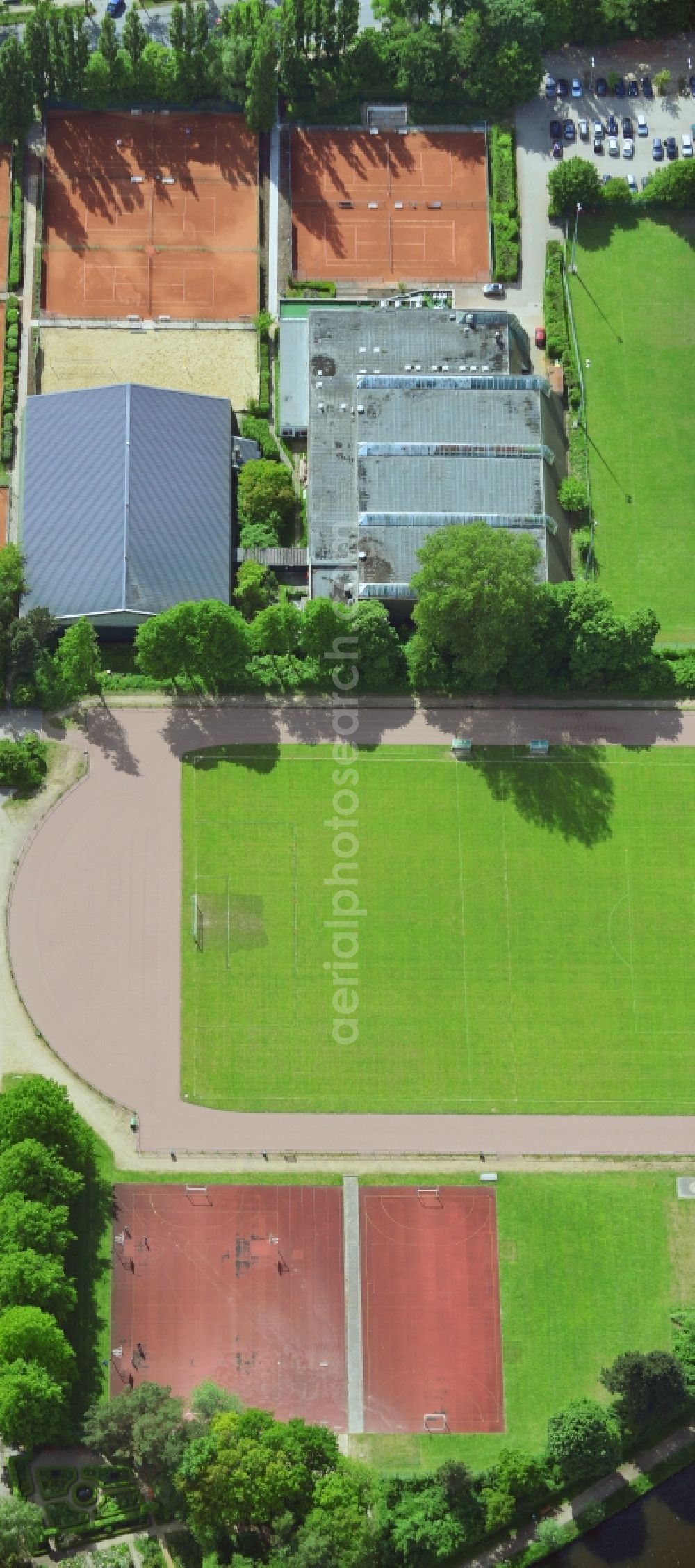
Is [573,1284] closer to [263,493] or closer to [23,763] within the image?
[23,763]

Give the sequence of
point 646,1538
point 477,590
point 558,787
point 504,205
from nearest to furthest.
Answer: point 646,1538 → point 477,590 → point 558,787 → point 504,205

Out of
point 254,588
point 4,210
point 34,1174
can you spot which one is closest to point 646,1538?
point 34,1174

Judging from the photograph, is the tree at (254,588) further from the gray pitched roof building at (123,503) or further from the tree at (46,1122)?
the tree at (46,1122)

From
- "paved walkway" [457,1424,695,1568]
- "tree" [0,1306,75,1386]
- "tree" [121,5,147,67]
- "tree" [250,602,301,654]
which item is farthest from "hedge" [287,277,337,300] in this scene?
"paved walkway" [457,1424,695,1568]

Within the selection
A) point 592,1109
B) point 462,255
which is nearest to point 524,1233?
point 592,1109

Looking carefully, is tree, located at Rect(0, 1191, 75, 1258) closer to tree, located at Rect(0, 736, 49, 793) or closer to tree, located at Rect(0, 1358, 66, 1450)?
tree, located at Rect(0, 1358, 66, 1450)

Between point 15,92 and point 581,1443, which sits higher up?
point 15,92

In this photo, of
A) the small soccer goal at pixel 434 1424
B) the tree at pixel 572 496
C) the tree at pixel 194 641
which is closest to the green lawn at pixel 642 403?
the tree at pixel 572 496
